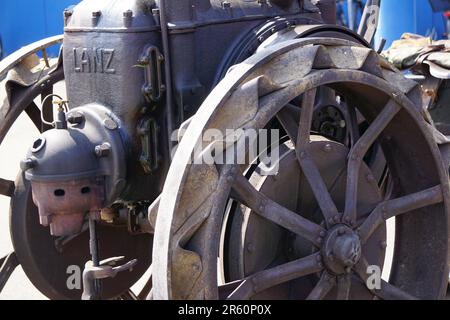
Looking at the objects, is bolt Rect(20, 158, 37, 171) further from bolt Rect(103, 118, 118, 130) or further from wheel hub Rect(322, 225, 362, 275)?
wheel hub Rect(322, 225, 362, 275)

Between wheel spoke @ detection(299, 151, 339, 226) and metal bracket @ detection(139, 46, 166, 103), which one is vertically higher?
metal bracket @ detection(139, 46, 166, 103)

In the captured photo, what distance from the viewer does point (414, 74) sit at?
486 centimetres

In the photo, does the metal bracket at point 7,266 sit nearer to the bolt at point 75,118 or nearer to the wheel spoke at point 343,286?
the bolt at point 75,118

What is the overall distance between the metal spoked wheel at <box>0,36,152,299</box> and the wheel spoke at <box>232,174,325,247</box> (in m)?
1.10

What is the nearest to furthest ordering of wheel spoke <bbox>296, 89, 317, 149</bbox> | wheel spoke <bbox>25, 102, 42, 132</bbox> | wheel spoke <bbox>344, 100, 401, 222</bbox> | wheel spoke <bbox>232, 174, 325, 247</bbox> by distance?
wheel spoke <bbox>232, 174, 325, 247</bbox>
wheel spoke <bbox>296, 89, 317, 149</bbox>
wheel spoke <bbox>344, 100, 401, 222</bbox>
wheel spoke <bbox>25, 102, 42, 132</bbox>

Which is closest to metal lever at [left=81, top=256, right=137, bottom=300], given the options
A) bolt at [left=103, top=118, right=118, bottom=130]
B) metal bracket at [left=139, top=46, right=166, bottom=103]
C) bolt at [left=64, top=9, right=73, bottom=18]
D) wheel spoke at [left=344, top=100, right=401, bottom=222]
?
bolt at [left=103, top=118, right=118, bottom=130]

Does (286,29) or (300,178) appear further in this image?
(286,29)

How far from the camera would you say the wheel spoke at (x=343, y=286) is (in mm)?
2902

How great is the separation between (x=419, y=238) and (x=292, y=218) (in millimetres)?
792

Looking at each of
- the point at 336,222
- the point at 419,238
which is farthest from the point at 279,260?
the point at 419,238

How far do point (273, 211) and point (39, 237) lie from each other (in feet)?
4.21

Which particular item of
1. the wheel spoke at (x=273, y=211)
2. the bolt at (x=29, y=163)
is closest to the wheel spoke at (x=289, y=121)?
the wheel spoke at (x=273, y=211)

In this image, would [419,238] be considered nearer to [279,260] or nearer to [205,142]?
[279,260]

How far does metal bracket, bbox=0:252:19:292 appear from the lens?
3492mm
